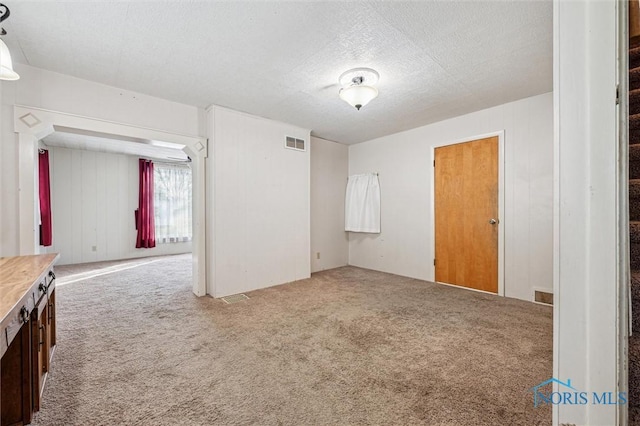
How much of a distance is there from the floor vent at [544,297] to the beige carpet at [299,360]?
156 millimetres

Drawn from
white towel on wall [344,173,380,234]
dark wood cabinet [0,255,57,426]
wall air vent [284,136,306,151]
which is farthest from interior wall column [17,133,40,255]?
white towel on wall [344,173,380,234]

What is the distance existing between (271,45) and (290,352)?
243cm

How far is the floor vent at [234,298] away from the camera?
337 centimetres

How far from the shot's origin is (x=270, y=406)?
159 cm

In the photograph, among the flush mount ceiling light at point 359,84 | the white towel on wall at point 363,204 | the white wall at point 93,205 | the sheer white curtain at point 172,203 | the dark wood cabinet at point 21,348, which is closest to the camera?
the dark wood cabinet at point 21,348

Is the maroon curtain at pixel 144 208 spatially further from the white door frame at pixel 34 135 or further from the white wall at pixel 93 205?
the white door frame at pixel 34 135

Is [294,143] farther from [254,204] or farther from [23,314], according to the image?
[23,314]

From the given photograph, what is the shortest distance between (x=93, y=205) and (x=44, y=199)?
2.83 feet

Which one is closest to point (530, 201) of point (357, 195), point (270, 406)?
point (357, 195)

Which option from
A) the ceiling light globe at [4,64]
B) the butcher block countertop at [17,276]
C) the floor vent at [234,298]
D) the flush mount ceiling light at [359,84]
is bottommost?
the floor vent at [234,298]

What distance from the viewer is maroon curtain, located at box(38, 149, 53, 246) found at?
5.14 m

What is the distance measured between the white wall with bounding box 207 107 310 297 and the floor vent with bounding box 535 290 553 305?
9.89 ft

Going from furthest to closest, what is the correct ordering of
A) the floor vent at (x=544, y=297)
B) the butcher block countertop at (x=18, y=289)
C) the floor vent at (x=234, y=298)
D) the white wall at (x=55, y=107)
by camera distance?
the floor vent at (x=234, y=298), the floor vent at (x=544, y=297), the white wall at (x=55, y=107), the butcher block countertop at (x=18, y=289)

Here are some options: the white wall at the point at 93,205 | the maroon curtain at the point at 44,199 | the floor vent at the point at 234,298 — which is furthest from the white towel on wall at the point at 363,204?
the maroon curtain at the point at 44,199
